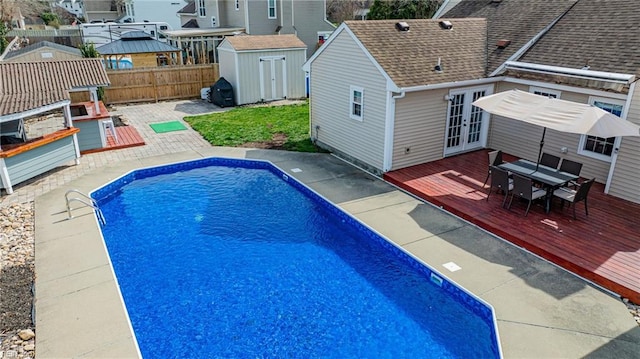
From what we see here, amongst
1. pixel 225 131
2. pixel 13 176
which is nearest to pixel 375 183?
pixel 225 131

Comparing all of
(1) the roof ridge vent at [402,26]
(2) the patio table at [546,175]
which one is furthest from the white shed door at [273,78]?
(2) the patio table at [546,175]

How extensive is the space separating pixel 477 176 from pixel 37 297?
11132mm

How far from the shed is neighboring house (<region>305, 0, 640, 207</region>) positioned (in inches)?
281

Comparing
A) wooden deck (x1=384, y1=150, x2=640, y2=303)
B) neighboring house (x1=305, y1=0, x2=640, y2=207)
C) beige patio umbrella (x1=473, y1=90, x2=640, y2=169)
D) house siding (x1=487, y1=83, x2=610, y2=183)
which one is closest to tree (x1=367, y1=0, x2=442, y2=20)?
neighboring house (x1=305, y1=0, x2=640, y2=207)

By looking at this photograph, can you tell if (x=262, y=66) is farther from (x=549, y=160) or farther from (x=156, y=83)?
(x=549, y=160)

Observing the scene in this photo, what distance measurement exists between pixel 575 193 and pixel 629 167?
2088mm

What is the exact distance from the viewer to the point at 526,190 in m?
9.98

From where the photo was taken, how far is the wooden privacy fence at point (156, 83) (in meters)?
22.2

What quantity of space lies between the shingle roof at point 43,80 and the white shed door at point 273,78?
28.4 feet

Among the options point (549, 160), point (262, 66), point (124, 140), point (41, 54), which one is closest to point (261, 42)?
point (262, 66)

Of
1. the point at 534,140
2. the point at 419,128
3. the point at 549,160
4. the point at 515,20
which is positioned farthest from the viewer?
the point at 515,20

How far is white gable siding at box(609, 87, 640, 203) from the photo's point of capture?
10.3 meters

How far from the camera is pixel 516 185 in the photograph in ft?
33.4

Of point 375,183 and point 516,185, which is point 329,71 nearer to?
point 375,183
